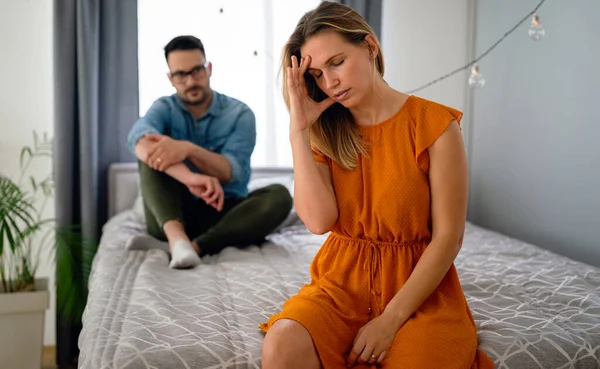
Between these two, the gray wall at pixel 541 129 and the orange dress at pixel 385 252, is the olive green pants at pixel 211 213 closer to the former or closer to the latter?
the orange dress at pixel 385 252

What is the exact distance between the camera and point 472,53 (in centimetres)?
352

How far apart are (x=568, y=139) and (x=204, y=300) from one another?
166 centimetres

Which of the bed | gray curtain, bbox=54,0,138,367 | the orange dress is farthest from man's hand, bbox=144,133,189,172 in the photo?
the orange dress

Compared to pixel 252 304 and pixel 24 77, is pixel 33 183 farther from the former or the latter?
pixel 252 304

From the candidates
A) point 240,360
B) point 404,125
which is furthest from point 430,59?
point 240,360

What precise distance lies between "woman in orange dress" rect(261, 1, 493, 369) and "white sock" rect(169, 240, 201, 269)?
2.25 ft

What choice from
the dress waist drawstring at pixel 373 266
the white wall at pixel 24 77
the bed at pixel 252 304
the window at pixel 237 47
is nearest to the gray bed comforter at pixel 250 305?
the bed at pixel 252 304

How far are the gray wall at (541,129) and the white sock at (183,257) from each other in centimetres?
145

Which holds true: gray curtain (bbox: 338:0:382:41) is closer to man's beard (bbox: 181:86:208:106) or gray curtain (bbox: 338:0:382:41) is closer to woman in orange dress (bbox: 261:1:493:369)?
man's beard (bbox: 181:86:208:106)

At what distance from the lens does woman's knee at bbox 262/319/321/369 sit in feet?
3.79

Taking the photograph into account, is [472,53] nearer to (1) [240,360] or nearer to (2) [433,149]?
(2) [433,149]

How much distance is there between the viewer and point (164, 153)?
232 centimetres

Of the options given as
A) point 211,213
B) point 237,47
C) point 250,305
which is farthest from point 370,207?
point 237,47

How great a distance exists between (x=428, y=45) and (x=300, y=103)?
227 centimetres
